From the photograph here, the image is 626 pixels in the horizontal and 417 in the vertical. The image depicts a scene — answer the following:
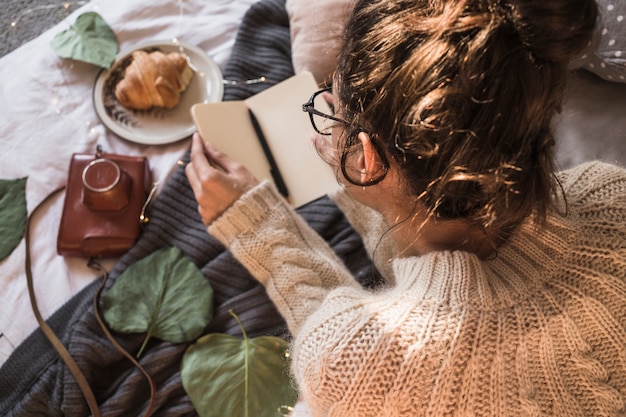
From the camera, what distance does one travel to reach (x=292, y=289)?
758 mm

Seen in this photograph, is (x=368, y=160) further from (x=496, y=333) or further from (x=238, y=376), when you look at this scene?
(x=238, y=376)

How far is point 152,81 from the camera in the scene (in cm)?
91

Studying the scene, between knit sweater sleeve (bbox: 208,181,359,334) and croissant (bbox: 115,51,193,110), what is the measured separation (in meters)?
0.26

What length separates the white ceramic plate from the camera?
0.92 m

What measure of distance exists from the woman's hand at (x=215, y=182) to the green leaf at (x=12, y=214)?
0.90 feet

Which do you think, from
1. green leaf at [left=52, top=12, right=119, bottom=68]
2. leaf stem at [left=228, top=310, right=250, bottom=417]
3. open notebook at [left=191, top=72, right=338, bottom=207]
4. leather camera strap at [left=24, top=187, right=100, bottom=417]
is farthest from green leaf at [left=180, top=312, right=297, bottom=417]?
green leaf at [left=52, top=12, right=119, bottom=68]

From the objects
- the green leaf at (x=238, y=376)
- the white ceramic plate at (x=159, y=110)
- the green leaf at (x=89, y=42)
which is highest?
the green leaf at (x=89, y=42)

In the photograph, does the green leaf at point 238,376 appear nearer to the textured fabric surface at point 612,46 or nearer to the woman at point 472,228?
the woman at point 472,228

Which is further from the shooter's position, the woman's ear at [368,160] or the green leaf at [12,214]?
the green leaf at [12,214]

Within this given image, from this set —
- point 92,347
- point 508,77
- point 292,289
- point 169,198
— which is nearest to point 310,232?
point 292,289

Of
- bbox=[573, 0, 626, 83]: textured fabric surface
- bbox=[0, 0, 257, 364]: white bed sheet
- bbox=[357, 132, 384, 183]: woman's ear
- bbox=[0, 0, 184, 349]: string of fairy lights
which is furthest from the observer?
bbox=[0, 0, 184, 349]: string of fairy lights

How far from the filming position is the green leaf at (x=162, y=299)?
80cm

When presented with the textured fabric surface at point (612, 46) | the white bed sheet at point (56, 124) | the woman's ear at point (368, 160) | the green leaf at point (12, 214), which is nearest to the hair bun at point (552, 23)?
the woman's ear at point (368, 160)

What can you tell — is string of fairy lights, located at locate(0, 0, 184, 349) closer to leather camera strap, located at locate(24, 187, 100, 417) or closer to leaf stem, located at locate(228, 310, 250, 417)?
leather camera strap, located at locate(24, 187, 100, 417)
